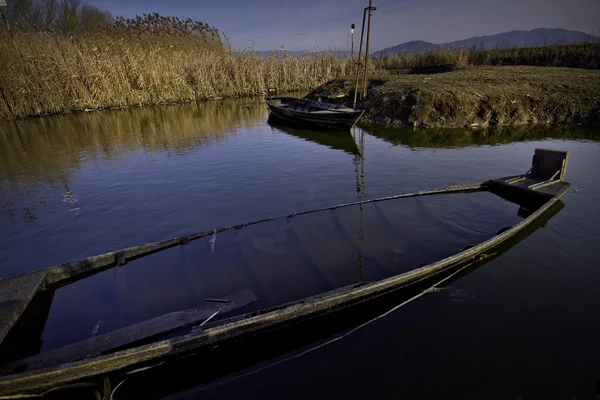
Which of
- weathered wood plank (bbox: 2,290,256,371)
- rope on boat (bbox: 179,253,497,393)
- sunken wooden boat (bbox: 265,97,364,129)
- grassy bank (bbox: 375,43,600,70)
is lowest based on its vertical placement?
rope on boat (bbox: 179,253,497,393)

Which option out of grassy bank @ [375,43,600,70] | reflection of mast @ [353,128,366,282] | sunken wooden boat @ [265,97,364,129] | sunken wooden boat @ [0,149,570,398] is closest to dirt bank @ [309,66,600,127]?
sunken wooden boat @ [265,97,364,129]

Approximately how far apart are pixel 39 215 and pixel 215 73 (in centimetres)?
2093

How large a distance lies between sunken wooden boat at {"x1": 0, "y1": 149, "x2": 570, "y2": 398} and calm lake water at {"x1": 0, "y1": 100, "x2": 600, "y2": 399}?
0.29 metres

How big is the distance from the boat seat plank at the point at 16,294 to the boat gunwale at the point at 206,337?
1.07 metres

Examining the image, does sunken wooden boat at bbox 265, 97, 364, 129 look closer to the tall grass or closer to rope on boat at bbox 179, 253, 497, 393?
rope on boat at bbox 179, 253, 497, 393

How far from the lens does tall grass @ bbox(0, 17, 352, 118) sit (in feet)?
58.9

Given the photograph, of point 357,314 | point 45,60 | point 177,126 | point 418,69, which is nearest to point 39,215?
point 357,314

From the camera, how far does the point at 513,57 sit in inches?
1140

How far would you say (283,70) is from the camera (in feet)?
92.8

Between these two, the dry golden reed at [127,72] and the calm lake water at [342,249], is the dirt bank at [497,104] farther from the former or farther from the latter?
the dry golden reed at [127,72]

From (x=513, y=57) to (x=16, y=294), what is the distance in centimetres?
3712

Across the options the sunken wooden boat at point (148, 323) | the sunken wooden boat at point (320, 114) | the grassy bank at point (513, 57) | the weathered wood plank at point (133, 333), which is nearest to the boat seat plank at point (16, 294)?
the sunken wooden boat at point (148, 323)

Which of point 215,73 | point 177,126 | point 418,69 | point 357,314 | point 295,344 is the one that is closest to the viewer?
point 295,344

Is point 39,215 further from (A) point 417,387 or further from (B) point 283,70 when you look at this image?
(B) point 283,70
